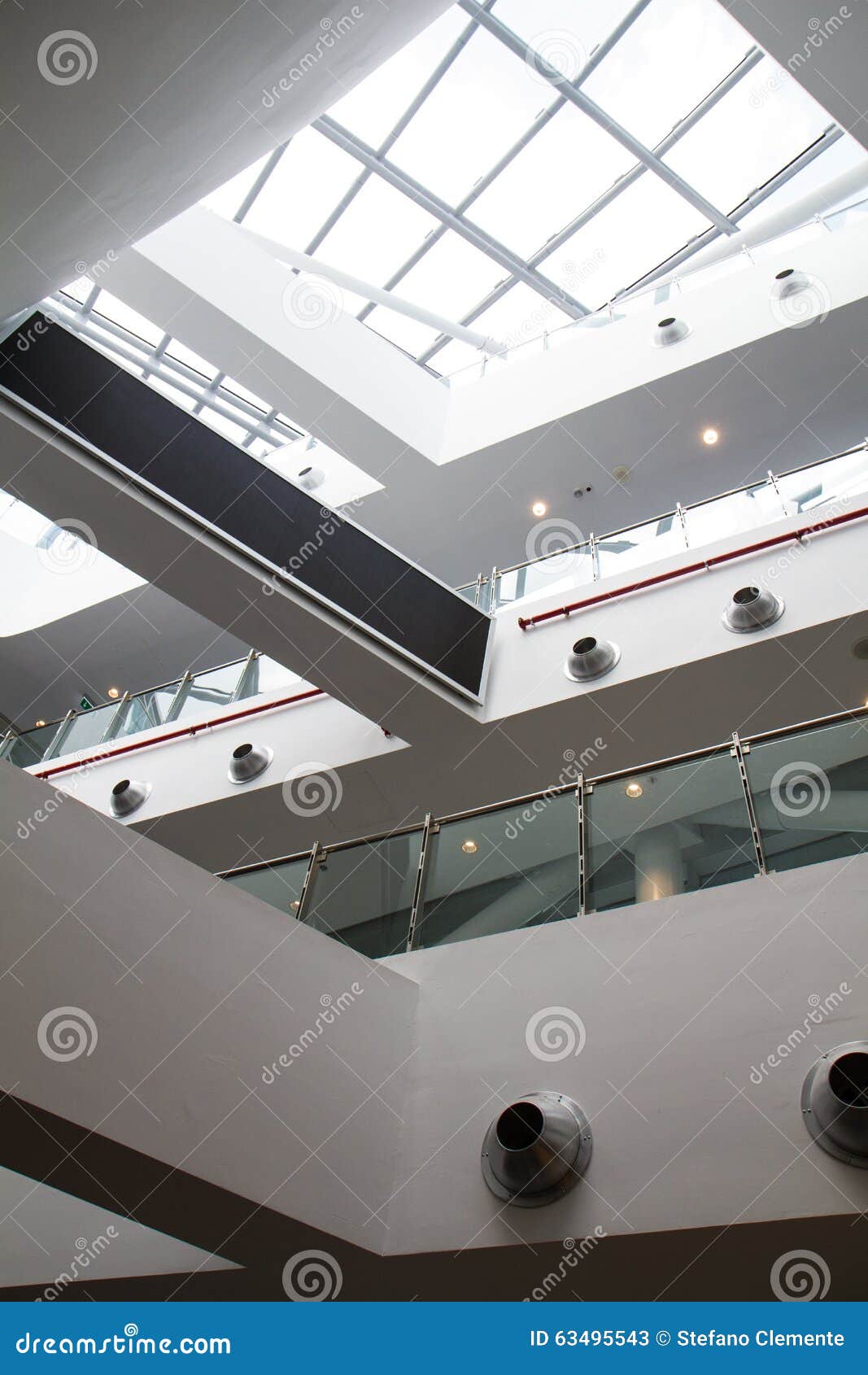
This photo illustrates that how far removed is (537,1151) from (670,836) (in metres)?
2.00

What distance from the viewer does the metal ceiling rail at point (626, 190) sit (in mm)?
16359

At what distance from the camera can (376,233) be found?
18.9m

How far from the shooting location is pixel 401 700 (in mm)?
9578

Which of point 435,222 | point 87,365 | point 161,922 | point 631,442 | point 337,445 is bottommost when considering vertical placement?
point 161,922

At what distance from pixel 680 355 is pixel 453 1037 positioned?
1056cm

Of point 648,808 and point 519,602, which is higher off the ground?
point 519,602

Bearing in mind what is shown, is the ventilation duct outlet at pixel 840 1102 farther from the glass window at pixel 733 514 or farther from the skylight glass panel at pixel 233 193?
the skylight glass panel at pixel 233 193
